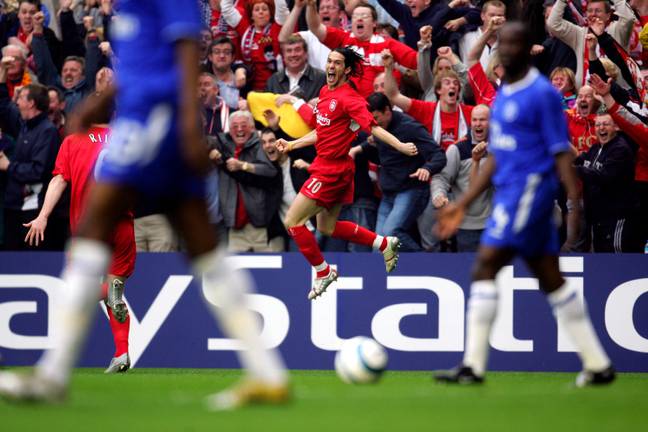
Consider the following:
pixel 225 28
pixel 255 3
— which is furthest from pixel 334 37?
pixel 225 28

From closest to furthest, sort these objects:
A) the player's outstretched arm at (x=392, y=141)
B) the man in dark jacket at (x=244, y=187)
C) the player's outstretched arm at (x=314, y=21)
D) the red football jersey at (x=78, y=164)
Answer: the red football jersey at (x=78, y=164) < the player's outstretched arm at (x=392, y=141) < the man in dark jacket at (x=244, y=187) < the player's outstretched arm at (x=314, y=21)

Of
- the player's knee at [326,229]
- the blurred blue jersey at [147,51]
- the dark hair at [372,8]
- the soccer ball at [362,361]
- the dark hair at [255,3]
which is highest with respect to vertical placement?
the blurred blue jersey at [147,51]

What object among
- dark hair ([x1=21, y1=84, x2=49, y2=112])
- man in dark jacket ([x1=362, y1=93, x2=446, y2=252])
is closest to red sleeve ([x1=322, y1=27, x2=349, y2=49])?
man in dark jacket ([x1=362, y1=93, x2=446, y2=252])

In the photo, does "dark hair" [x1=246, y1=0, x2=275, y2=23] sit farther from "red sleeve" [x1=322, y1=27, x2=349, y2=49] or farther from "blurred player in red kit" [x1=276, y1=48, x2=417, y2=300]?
"blurred player in red kit" [x1=276, y1=48, x2=417, y2=300]

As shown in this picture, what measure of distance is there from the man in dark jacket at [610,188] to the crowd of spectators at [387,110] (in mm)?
17

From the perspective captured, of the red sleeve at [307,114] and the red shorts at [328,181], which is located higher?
the red sleeve at [307,114]

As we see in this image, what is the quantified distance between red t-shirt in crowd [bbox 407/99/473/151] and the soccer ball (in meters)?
6.19

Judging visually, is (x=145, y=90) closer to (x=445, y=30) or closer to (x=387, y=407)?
(x=387, y=407)

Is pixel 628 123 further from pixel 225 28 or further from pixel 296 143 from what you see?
pixel 225 28

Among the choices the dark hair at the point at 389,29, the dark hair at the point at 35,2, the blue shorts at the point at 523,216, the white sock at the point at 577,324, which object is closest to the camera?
the blue shorts at the point at 523,216

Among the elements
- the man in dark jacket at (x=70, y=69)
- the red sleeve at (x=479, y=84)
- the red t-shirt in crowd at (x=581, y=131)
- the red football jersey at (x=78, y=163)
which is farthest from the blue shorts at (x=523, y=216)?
the man in dark jacket at (x=70, y=69)

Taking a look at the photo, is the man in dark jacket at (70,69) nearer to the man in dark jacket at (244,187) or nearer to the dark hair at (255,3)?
the dark hair at (255,3)

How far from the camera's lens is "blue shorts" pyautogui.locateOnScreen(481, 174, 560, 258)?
322 inches

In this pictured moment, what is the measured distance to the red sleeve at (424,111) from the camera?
14.6 metres
